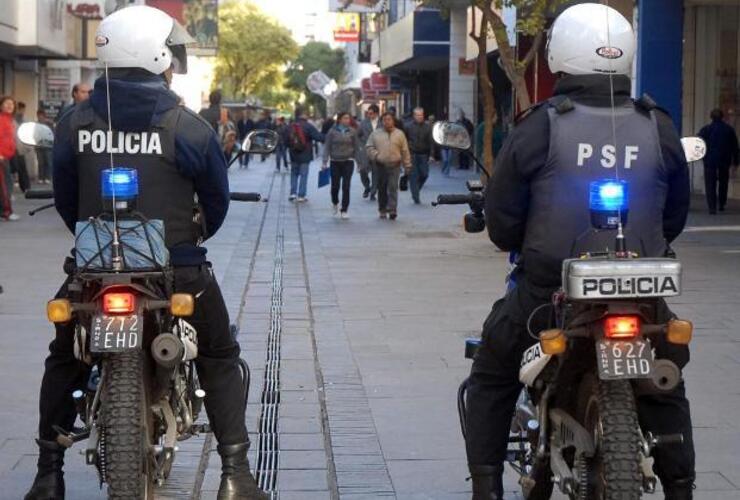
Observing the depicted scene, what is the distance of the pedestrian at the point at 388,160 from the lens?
73.1 feet

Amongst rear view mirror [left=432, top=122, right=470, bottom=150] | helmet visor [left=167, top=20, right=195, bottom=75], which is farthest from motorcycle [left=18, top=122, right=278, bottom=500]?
rear view mirror [left=432, top=122, right=470, bottom=150]

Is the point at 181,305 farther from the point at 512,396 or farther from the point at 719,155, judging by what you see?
the point at 719,155

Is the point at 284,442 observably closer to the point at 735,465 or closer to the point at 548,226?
the point at 735,465

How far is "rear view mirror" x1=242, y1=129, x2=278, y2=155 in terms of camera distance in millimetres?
5898

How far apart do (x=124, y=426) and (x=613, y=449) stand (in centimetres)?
150

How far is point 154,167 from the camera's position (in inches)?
208

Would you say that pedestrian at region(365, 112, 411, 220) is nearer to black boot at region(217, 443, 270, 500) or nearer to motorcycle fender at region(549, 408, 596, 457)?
black boot at region(217, 443, 270, 500)

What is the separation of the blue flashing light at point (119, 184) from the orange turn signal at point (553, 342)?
147 centimetres

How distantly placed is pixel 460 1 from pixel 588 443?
32.4 m

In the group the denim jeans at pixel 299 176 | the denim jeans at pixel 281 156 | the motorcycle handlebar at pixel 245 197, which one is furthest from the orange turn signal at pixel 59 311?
the denim jeans at pixel 281 156

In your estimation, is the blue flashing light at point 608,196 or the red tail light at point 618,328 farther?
the blue flashing light at point 608,196

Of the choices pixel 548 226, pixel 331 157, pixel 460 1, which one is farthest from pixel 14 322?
pixel 460 1

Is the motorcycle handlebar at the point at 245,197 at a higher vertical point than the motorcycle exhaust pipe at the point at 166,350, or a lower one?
higher

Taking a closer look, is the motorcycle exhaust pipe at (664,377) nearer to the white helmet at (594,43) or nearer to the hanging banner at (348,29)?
the white helmet at (594,43)
